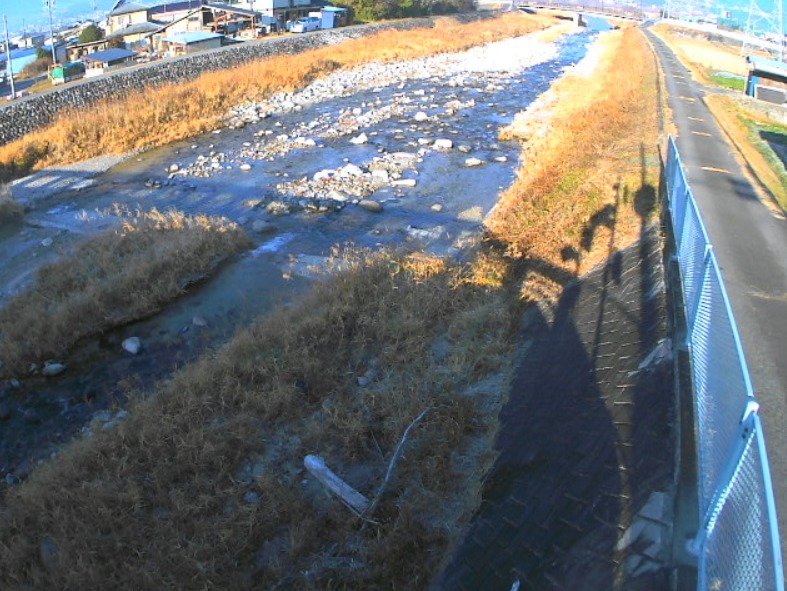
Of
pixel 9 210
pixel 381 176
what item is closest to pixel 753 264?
pixel 381 176

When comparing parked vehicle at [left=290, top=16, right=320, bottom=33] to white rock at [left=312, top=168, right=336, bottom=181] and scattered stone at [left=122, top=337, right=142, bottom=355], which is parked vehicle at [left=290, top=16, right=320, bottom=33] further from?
scattered stone at [left=122, top=337, right=142, bottom=355]

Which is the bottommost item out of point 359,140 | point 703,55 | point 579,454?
point 579,454

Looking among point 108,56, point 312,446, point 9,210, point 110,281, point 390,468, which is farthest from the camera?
point 108,56

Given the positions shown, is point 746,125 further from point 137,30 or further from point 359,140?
point 137,30

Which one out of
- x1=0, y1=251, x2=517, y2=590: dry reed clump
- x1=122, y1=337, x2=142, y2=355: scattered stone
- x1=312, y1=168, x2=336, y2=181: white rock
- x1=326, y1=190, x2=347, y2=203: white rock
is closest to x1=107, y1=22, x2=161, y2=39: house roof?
x1=312, y1=168, x2=336, y2=181: white rock

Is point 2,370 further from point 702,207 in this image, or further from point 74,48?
point 74,48

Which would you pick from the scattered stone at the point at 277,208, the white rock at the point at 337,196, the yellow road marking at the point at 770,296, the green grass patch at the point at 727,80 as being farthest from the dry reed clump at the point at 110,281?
the green grass patch at the point at 727,80

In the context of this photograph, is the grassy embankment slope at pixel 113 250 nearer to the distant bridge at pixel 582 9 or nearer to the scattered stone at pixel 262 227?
the scattered stone at pixel 262 227
